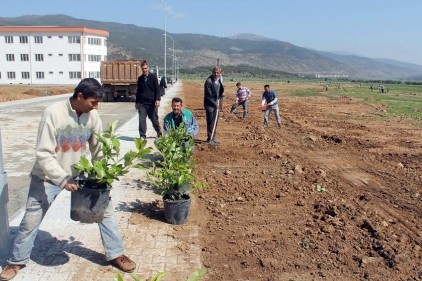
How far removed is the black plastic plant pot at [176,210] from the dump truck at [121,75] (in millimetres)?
19955

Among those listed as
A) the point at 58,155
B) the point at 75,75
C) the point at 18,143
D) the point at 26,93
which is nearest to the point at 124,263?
the point at 58,155

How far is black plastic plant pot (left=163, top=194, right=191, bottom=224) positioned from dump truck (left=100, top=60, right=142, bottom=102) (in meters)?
20.0

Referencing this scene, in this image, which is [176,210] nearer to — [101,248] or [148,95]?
[101,248]

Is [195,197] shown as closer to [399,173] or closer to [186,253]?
[186,253]

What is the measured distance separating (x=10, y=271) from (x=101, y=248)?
956mm

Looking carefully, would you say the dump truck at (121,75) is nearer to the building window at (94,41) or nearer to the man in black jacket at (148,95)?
the man in black jacket at (148,95)

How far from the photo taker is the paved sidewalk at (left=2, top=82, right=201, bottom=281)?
4004mm

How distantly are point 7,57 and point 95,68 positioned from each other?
1207 centimetres

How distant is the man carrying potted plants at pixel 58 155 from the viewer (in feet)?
11.7

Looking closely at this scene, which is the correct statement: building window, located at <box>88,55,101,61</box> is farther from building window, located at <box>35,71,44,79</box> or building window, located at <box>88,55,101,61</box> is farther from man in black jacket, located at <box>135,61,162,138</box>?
man in black jacket, located at <box>135,61,162,138</box>

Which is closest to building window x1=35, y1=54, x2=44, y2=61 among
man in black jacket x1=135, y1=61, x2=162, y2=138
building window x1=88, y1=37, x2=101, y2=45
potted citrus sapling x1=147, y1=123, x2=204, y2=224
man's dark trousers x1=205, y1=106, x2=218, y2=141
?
building window x1=88, y1=37, x2=101, y2=45

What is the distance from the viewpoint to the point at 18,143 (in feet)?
34.6

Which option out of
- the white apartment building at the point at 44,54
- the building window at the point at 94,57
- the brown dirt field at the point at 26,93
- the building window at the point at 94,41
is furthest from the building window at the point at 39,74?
the brown dirt field at the point at 26,93

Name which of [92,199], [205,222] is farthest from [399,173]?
[92,199]
